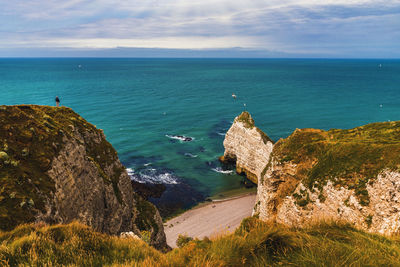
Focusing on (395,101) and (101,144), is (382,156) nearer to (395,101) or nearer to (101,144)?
(101,144)

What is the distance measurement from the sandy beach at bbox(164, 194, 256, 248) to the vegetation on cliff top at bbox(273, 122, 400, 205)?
66.1 feet

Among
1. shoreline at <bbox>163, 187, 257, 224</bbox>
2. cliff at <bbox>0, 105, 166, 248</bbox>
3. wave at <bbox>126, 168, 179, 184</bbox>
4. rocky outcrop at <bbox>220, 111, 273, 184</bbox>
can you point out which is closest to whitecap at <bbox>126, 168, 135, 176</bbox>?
wave at <bbox>126, 168, 179, 184</bbox>

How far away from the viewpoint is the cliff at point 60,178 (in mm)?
13633

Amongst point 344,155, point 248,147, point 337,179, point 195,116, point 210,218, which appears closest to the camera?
point 337,179

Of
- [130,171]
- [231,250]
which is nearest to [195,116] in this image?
[130,171]

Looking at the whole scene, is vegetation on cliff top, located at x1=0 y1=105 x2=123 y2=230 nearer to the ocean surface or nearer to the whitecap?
the whitecap

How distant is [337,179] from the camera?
21297 millimetres

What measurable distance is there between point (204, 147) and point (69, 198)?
58148 millimetres

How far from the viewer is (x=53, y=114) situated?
2441 centimetres

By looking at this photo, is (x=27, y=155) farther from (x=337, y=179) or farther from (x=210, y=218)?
(x=210, y=218)

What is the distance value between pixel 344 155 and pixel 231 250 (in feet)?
67.7

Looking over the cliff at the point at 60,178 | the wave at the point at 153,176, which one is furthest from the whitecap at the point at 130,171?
the cliff at the point at 60,178

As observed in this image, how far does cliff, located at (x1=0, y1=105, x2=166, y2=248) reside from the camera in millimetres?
13633

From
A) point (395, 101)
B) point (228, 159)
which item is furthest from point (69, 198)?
point (395, 101)
